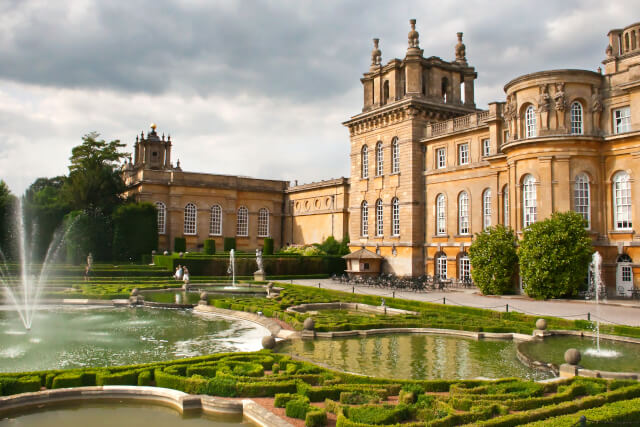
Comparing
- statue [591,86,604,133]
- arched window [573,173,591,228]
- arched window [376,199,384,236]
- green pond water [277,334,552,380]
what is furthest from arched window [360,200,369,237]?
green pond water [277,334,552,380]

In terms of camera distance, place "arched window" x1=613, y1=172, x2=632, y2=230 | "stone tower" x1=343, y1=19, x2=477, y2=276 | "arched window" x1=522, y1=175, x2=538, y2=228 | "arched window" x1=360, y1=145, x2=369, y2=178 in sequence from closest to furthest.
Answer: "arched window" x1=613, y1=172, x2=632, y2=230
"arched window" x1=522, y1=175, x2=538, y2=228
"stone tower" x1=343, y1=19, x2=477, y2=276
"arched window" x1=360, y1=145, x2=369, y2=178

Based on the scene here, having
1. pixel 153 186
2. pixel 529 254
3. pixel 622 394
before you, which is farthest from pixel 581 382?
pixel 153 186

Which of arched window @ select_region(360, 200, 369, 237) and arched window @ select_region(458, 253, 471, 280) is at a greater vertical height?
arched window @ select_region(360, 200, 369, 237)

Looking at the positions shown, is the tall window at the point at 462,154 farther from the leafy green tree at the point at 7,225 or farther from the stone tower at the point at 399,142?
the leafy green tree at the point at 7,225

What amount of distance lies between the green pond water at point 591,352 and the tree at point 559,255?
8.58 metres

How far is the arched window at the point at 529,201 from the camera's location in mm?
26047

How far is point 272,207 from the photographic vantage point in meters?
56.7

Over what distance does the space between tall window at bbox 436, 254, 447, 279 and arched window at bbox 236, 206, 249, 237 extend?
25380 millimetres

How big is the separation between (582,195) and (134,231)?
35378 mm

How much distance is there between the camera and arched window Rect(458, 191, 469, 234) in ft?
107

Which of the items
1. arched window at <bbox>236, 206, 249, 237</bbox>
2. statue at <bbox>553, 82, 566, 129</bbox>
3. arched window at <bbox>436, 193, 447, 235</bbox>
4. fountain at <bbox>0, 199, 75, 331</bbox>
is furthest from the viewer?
arched window at <bbox>236, 206, 249, 237</bbox>

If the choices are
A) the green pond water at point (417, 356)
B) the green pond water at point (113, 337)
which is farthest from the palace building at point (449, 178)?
the green pond water at point (113, 337)

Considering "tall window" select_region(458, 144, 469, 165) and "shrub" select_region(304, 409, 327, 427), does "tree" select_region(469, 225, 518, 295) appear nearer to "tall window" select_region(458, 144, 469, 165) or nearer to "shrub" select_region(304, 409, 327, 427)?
"tall window" select_region(458, 144, 469, 165)

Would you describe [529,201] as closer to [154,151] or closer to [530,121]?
[530,121]
